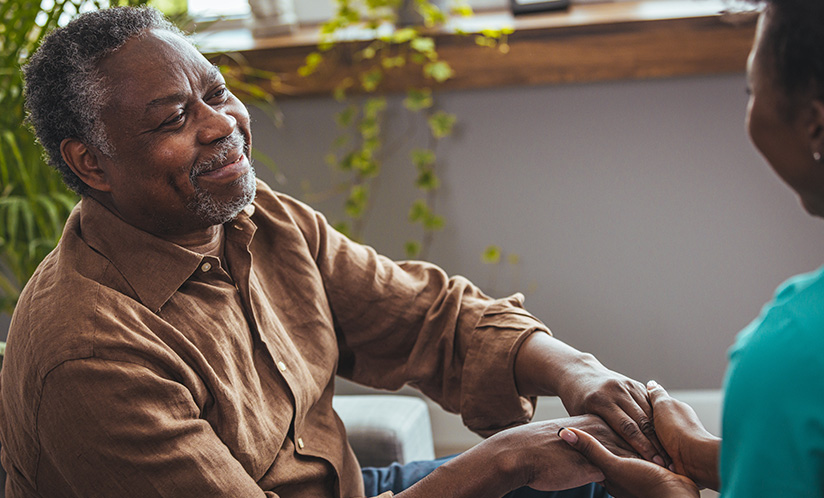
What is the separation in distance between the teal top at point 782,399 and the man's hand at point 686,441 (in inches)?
16.6

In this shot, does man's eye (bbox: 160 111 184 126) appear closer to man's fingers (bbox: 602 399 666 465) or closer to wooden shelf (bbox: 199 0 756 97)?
man's fingers (bbox: 602 399 666 465)

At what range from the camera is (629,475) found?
3.56ft

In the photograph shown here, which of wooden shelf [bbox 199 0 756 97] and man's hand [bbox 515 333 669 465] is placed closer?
man's hand [bbox 515 333 669 465]

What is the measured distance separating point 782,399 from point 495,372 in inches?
29.1

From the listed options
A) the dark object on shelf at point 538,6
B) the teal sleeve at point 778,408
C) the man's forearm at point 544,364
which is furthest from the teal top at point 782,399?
the dark object on shelf at point 538,6

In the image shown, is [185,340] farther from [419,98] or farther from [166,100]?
[419,98]

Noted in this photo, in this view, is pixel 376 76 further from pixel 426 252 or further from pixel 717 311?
pixel 717 311

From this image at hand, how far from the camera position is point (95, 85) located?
3.60 feet

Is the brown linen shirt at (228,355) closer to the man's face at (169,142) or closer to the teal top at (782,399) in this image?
the man's face at (169,142)

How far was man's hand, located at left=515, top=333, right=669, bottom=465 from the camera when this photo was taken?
1.17 m

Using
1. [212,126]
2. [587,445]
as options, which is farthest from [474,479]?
[212,126]

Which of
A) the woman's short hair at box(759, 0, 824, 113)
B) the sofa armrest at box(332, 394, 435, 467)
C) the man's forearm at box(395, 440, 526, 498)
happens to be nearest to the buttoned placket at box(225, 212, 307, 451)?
the man's forearm at box(395, 440, 526, 498)

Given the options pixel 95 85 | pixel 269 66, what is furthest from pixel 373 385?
pixel 269 66

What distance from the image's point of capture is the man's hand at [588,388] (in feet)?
3.83
